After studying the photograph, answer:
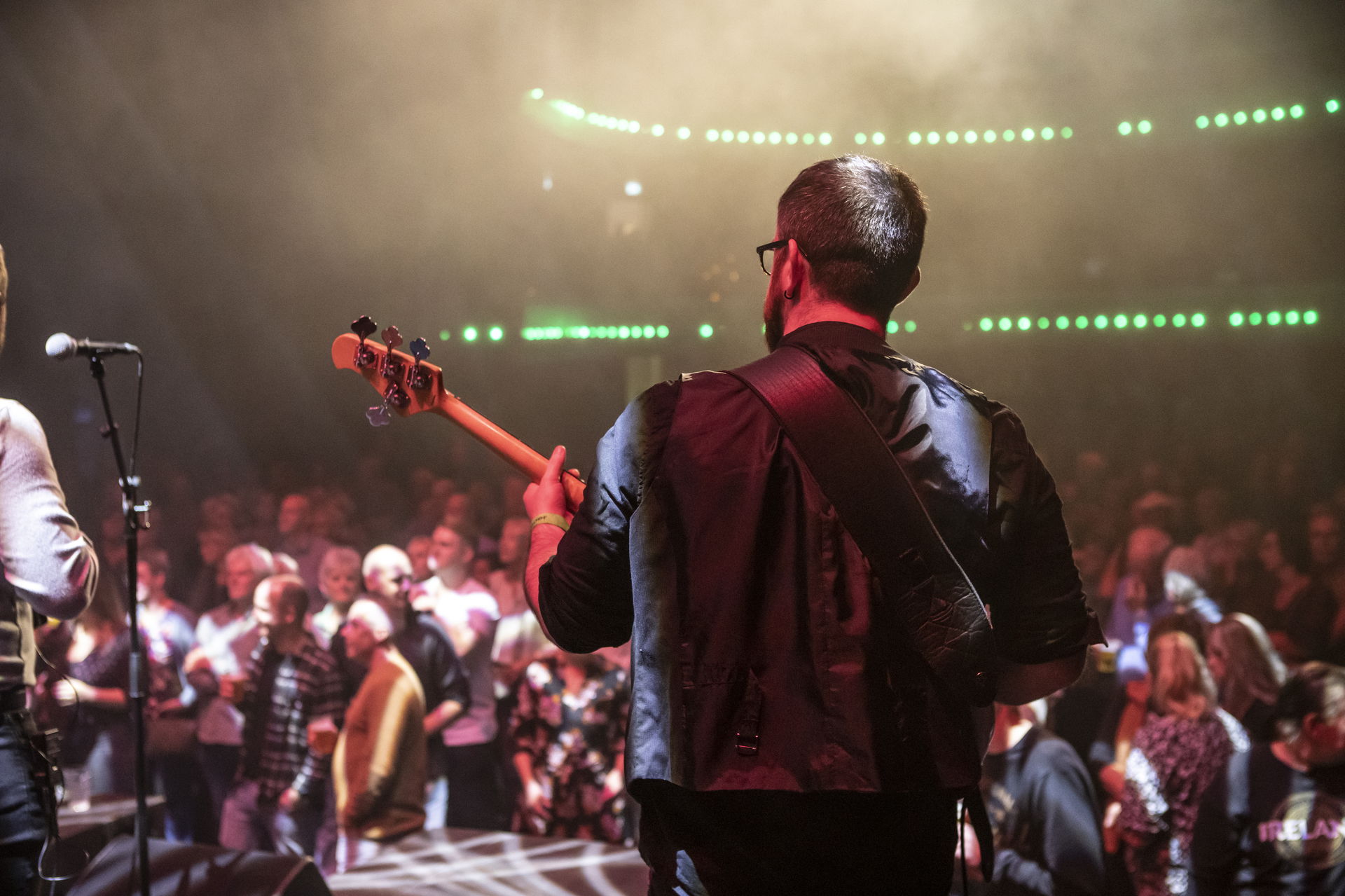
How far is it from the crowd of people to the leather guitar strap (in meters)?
2.44

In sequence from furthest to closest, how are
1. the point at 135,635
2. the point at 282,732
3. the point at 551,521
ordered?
the point at 282,732, the point at 135,635, the point at 551,521

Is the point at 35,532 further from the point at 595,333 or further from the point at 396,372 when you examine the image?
the point at 595,333

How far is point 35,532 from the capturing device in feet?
5.63

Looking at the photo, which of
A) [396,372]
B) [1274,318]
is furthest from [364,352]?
[1274,318]

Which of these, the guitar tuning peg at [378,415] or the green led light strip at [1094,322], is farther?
the green led light strip at [1094,322]

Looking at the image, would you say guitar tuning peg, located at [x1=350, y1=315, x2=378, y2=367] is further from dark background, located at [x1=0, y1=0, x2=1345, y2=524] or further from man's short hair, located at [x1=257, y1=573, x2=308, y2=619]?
dark background, located at [x1=0, y1=0, x2=1345, y2=524]

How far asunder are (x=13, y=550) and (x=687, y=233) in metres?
4.60

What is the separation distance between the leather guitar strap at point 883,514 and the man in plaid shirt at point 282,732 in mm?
3336

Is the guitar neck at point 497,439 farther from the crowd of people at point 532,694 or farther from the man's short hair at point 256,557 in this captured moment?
the man's short hair at point 256,557

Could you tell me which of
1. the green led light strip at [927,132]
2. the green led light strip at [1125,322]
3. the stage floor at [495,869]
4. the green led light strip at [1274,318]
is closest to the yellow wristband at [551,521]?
the stage floor at [495,869]

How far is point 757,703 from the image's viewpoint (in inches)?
41.2

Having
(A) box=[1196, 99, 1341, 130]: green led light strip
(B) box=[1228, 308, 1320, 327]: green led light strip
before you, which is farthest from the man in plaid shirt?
(A) box=[1196, 99, 1341, 130]: green led light strip

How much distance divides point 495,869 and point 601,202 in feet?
12.7

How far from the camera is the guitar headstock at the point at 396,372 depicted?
1.83 metres
